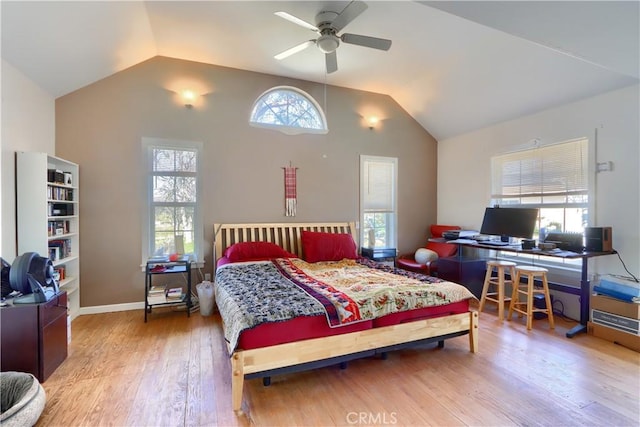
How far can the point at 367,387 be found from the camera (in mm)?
2180

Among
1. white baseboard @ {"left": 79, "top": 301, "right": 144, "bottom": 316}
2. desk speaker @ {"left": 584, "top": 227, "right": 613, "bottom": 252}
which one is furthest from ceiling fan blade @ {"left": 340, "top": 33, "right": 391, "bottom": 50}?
white baseboard @ {"left": 79, "top": 301, "right": 144, "bottom": 316}

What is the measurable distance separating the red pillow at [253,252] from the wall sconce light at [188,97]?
2.05m

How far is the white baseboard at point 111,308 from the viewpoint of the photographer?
3.65m

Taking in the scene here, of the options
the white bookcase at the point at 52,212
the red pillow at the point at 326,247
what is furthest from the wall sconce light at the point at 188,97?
the red pillow at the point at 326,247

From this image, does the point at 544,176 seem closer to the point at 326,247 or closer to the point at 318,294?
the point at 326,247

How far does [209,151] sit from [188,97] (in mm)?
767

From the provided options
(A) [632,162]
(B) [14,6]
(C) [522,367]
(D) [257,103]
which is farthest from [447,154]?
(B) [14,6]

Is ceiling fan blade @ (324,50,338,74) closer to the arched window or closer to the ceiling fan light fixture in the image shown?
the ceiling fan light fixture

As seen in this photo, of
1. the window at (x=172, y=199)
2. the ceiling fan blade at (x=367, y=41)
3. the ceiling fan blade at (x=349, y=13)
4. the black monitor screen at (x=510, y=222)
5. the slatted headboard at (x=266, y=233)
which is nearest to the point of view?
the ceiling fan blade at (x=349, y=13)

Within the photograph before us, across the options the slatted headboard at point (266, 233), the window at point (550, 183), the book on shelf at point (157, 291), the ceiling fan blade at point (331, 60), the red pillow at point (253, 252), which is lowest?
the book on shelf at point (157, 291)

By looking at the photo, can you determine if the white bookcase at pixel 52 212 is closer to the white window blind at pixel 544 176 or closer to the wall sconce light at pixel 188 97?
the wall sconce light at pixel 188 97

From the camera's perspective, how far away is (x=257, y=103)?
441cm

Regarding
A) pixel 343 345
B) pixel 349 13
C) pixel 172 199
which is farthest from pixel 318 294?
pixel 172 199

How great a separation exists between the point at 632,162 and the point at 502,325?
88.1 inches
